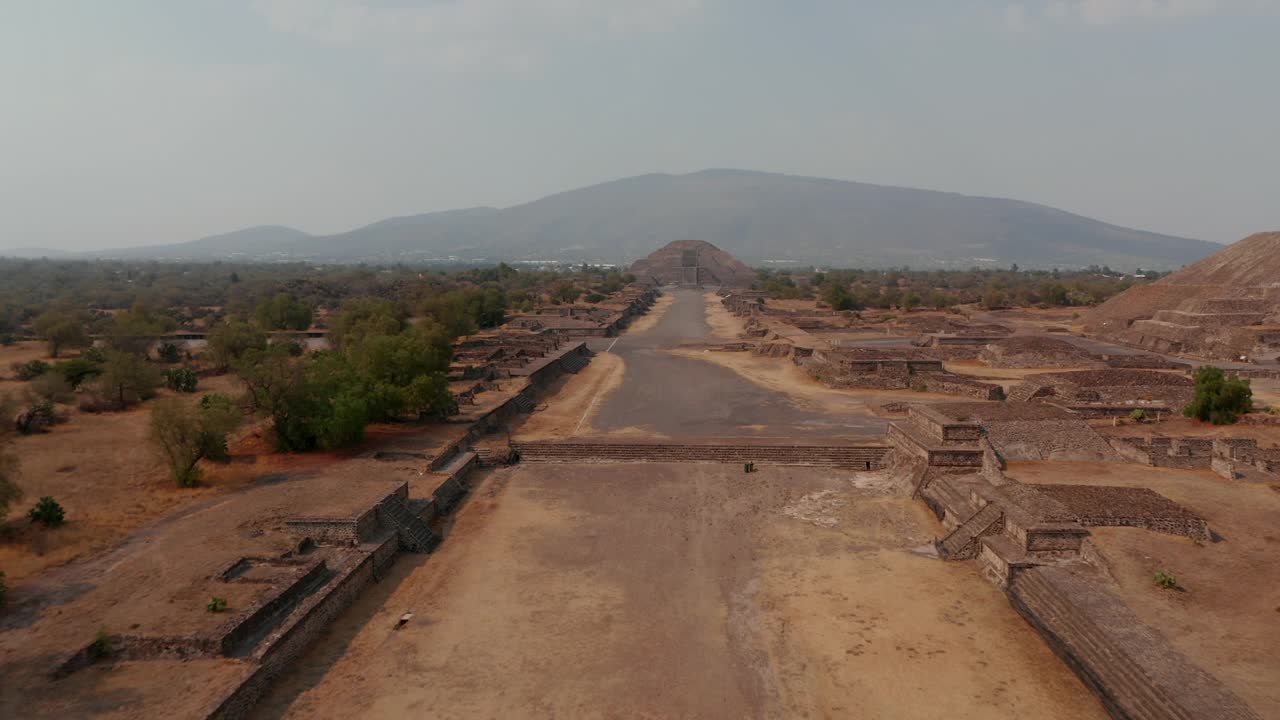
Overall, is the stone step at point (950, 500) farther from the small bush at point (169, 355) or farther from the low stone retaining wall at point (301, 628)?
the small bush at point (169, 355)

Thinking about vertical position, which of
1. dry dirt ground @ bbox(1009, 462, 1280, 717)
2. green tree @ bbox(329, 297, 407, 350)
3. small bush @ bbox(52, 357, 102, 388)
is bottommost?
dry dirt ground @ bbox(1009, 462, 1280, 717)

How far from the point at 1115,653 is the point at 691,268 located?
427 ft

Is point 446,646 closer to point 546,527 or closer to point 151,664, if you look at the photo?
point 151,664

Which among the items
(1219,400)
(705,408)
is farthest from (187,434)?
(1219,400)

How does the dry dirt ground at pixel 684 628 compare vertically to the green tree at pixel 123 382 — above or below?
below

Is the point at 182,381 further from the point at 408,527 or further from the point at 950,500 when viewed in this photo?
the point at 950,500

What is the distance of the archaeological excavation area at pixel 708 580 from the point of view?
11.3 meters

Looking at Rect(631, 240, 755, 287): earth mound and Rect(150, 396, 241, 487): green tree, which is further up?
Rect(631, 240, 755, 287): earth mound

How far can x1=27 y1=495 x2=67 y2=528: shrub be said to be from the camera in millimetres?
16656

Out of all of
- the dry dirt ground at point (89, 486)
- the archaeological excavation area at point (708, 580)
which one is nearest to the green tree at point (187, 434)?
the dry dirt ground at point (89, 486)

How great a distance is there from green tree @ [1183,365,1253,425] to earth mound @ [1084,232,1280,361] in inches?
912

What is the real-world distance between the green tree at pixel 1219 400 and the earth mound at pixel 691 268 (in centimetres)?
10772

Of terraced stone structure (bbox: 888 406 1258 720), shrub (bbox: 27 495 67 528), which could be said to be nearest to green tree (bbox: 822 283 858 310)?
terraced stone structure (bbox: 888 406 1258 720)

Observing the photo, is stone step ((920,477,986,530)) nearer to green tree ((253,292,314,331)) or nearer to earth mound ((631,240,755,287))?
green tree ((253,292,314,331))
